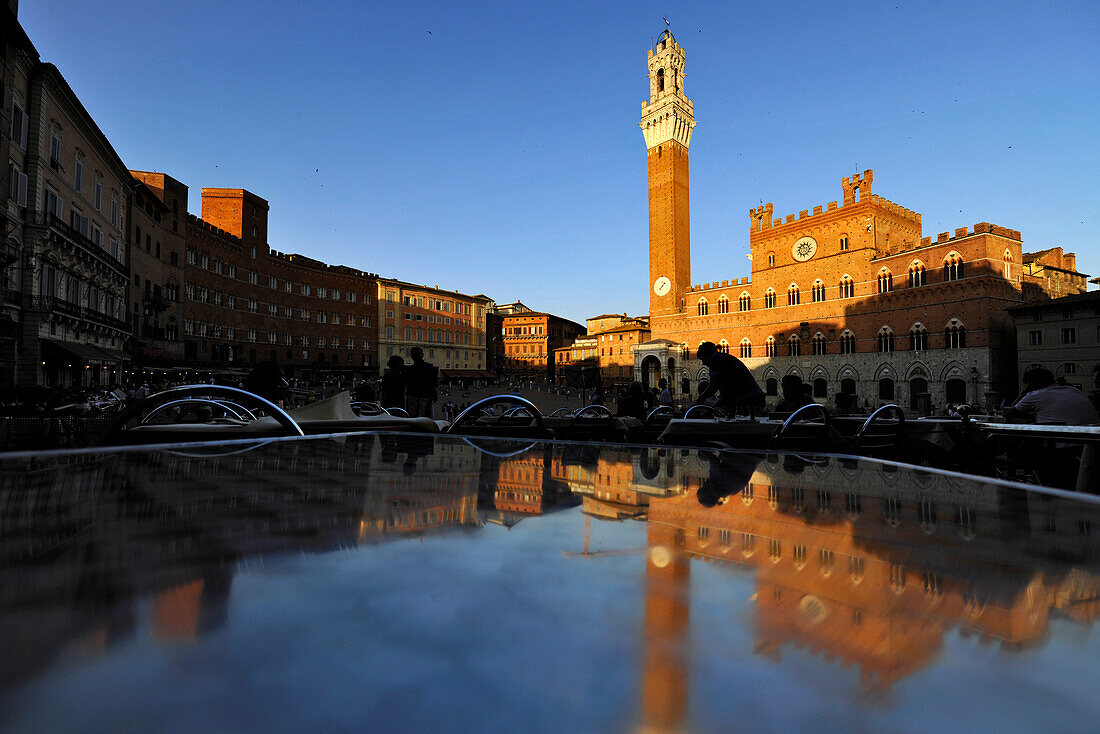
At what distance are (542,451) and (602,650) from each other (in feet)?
5.11

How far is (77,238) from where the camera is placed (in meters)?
17.9

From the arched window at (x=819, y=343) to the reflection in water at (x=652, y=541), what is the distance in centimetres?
3250

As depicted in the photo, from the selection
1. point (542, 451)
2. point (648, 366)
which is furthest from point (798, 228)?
point (542, 451)

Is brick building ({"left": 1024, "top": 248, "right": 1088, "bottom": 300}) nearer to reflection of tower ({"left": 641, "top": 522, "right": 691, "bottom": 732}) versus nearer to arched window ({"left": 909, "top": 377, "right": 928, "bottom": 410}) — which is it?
arched window ({"left": 909, "top": 377, "right": 928, "bottom": 410})

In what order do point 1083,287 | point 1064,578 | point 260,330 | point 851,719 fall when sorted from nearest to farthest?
point 851,719
point 1064,578
point 1083,287
point 260,330

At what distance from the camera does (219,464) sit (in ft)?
4.83

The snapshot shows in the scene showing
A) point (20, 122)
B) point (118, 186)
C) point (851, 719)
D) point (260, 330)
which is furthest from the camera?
point (260, 330)

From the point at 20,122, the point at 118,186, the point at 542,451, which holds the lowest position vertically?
the point at 542,451

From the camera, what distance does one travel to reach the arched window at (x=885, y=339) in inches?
1080

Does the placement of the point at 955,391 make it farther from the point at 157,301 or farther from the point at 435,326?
the point at 435,326

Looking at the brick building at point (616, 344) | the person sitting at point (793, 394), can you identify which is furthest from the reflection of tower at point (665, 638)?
the brick building at point (616, 344)

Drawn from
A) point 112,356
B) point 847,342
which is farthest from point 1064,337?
point 112,356

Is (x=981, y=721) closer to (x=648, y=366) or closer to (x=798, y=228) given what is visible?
(x=798, y=228)

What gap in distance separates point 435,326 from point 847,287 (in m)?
36.5
